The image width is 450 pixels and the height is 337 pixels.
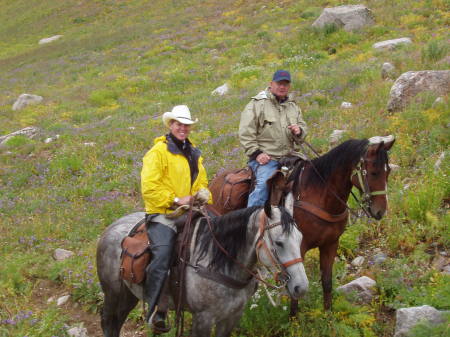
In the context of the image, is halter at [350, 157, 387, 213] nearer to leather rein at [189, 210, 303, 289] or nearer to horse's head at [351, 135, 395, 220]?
horse's head at [351, 135, 395, 220]

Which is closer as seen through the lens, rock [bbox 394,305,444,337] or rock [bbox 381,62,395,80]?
rock [bbox 394,305,444,337]

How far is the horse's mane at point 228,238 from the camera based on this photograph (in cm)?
452

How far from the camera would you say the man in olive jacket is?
6633mm

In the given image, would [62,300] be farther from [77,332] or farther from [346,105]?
[346,105]

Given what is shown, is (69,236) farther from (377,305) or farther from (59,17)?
(59,17)

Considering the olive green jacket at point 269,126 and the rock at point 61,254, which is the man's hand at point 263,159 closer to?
the olive green jacket at point 269,126

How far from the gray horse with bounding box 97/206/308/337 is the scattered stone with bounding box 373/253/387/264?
2.82 m

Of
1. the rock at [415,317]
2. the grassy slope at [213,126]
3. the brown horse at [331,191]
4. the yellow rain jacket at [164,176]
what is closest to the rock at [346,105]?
the grassy slope at [213,126]

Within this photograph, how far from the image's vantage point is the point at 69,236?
9.19 metres

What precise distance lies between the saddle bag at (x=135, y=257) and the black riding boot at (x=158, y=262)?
9cm

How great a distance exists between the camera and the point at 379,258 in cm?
678

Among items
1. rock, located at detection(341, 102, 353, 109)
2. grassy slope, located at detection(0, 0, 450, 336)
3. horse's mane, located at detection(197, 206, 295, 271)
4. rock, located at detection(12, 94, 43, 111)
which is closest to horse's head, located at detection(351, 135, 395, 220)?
grassy slope, located at detection(0, 0, 450, 336)

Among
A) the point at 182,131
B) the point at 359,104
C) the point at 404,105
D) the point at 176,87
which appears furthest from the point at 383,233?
the point at 176,87

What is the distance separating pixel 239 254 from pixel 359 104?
372 inches
